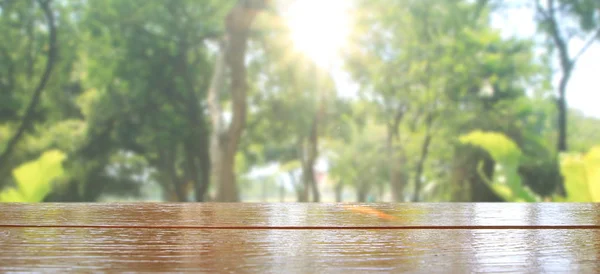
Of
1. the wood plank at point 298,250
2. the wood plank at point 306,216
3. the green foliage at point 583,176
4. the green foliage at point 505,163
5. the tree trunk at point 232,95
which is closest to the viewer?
the wood plank at point 298,250

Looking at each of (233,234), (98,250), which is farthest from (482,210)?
(98,250)

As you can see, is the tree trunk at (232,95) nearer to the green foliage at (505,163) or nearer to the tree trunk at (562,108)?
the green foliage at (505,163)

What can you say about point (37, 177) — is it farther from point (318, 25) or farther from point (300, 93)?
point (318, 25)

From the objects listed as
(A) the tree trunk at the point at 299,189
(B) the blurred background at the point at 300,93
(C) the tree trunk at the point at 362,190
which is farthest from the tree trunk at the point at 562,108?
(A) the tree trunk at the point at 299,189

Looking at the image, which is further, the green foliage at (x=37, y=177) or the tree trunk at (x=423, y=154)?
the tree trunk at (x=423, y=154)

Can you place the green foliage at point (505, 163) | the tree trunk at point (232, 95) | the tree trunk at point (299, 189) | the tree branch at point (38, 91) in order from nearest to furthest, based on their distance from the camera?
the green foliage at point (505, 163)
the tree trunk at point (232, 95)
the tree branch at point (38, 91)
the tree trunk at point (299, 189)

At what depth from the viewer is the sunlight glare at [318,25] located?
4125mm

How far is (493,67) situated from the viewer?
412cm

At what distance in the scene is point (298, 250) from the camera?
0.34 metres

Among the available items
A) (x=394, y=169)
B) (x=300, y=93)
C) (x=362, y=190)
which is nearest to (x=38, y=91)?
(x=300, y=93)

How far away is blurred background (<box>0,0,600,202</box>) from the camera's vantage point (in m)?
4.02

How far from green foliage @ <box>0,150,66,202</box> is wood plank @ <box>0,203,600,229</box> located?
3.63m

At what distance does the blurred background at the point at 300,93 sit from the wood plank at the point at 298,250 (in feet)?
11.9

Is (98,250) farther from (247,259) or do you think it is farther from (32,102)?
(32,102)
